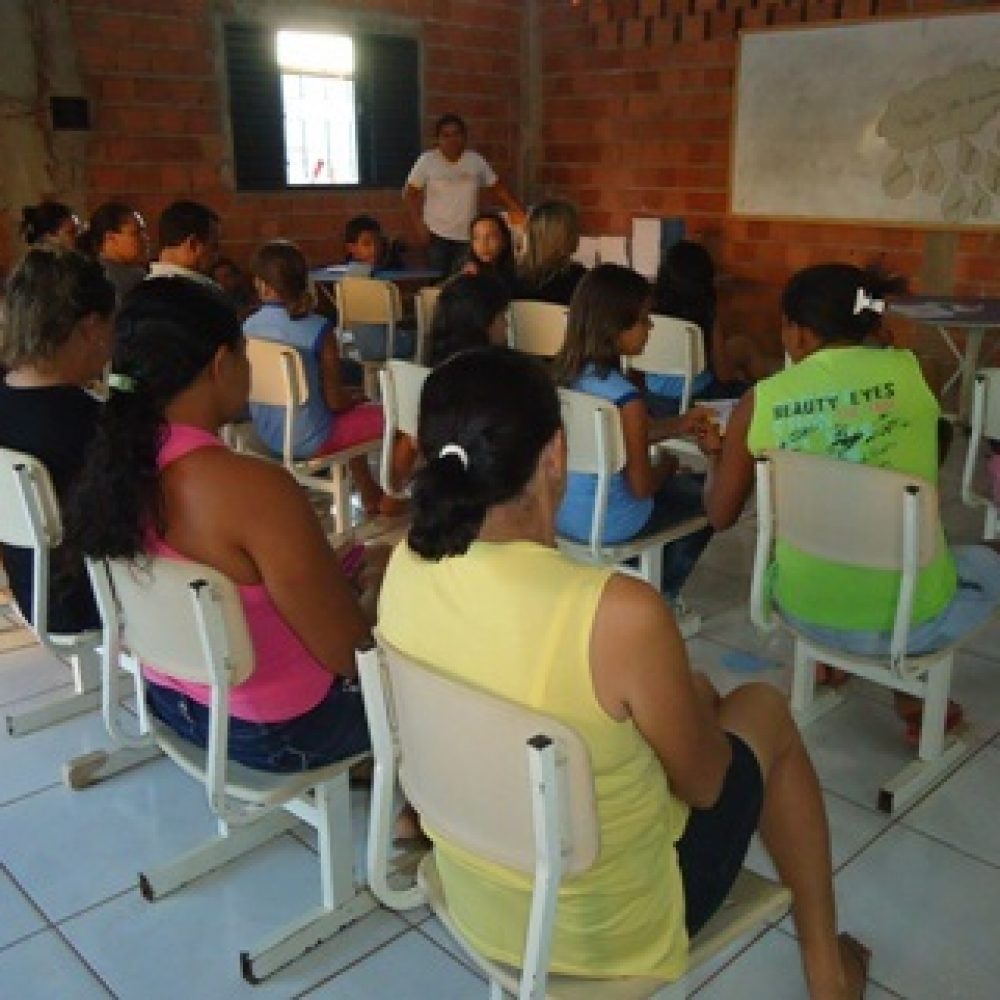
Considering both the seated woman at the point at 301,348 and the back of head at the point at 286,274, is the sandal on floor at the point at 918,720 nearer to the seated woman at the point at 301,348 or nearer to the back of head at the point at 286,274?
the seated woman at the point at 301,348

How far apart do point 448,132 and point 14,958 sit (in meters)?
5.34

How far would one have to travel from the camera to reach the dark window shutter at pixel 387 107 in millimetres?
6395

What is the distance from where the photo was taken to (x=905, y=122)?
212 inches

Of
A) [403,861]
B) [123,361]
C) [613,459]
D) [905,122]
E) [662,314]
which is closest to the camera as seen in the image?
[123,361]

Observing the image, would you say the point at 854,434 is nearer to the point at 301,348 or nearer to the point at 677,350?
the point at 677,350

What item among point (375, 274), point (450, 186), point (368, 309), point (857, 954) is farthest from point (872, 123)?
point (857, 954)

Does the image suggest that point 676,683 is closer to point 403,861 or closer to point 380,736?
point 380,736

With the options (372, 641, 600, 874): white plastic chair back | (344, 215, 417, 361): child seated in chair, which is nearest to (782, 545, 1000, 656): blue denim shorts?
(372, 641, 600, 874): white plastic chair back

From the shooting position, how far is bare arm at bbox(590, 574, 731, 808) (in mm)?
1060

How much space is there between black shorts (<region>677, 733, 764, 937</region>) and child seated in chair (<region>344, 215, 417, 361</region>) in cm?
360

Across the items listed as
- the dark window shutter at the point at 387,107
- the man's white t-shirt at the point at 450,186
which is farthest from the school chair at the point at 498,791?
the dark window shutter at the point at 387,107

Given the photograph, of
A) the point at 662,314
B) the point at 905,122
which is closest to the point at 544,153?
the point at 905,122

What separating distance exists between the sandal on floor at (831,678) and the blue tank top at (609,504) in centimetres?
59

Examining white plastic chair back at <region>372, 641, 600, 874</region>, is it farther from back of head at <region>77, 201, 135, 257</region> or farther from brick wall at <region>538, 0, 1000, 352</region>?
brick wall at <region>538, 0, 1000, 352</region>
